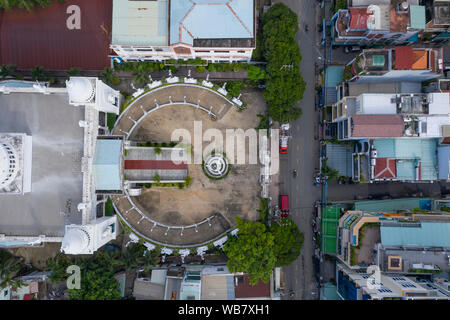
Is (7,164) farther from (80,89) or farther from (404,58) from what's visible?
(404,58)

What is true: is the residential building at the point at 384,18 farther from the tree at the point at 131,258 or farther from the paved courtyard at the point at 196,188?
the tree at the point at 131,258

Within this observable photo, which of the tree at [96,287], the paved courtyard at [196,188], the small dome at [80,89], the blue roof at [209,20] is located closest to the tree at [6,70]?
the small dome at [80,89]

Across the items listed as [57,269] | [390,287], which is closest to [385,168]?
[390,287]

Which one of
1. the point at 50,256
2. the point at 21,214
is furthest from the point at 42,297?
the point at 21,214

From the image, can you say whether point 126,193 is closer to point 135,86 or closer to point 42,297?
point 135,86

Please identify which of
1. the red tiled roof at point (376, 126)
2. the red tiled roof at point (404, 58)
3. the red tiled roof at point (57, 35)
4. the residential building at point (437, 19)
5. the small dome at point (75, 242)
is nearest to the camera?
the small dome at point (75, 242)

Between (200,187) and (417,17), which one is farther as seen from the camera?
(200,187)
